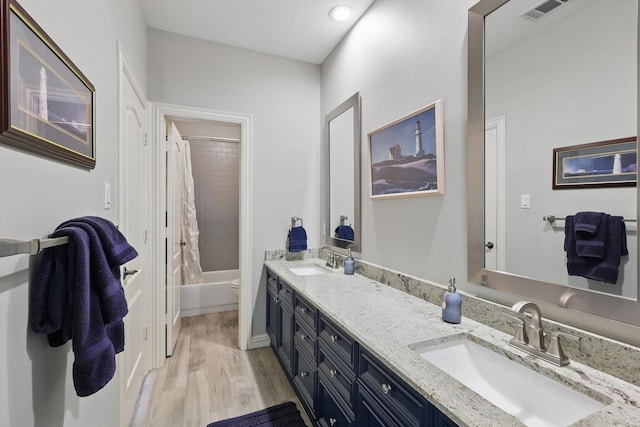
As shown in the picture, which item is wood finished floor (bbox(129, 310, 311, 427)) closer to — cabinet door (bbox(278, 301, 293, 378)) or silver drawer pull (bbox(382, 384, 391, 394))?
cabinet door (bbox(278, 301, 293, 378))

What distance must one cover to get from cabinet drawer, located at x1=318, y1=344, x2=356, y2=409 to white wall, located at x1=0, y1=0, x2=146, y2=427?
990 millimetres

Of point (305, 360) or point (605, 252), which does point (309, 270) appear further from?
point (605, 252)

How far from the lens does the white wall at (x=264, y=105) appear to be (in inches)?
98.3

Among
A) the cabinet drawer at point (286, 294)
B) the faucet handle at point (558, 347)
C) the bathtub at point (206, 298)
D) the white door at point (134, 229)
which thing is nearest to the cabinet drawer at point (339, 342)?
the cabinet drawer at point (286, 294)

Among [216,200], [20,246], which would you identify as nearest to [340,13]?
[20,246]

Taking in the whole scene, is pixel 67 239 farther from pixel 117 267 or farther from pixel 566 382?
pixel 566 382

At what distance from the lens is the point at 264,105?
2.79m

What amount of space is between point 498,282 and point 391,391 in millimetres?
639

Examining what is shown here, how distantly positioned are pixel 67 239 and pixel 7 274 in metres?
0.16

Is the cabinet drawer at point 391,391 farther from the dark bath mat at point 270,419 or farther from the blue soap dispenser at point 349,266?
the blue soap dispenser at point 349,266

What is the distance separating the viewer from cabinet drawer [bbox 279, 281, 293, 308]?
2.09 m

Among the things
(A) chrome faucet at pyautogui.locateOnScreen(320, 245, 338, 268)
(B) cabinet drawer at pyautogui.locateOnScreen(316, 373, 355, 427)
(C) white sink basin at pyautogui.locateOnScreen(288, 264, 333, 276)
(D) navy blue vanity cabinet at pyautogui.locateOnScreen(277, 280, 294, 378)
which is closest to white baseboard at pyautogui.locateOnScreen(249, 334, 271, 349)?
(D) navy blue vanity cabinet at pyautogui.locateOnScreen(277, 280, 294, 378)

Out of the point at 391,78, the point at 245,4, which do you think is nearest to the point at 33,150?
the point at 391,78

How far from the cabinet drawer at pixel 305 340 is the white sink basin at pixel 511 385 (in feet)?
2.39
